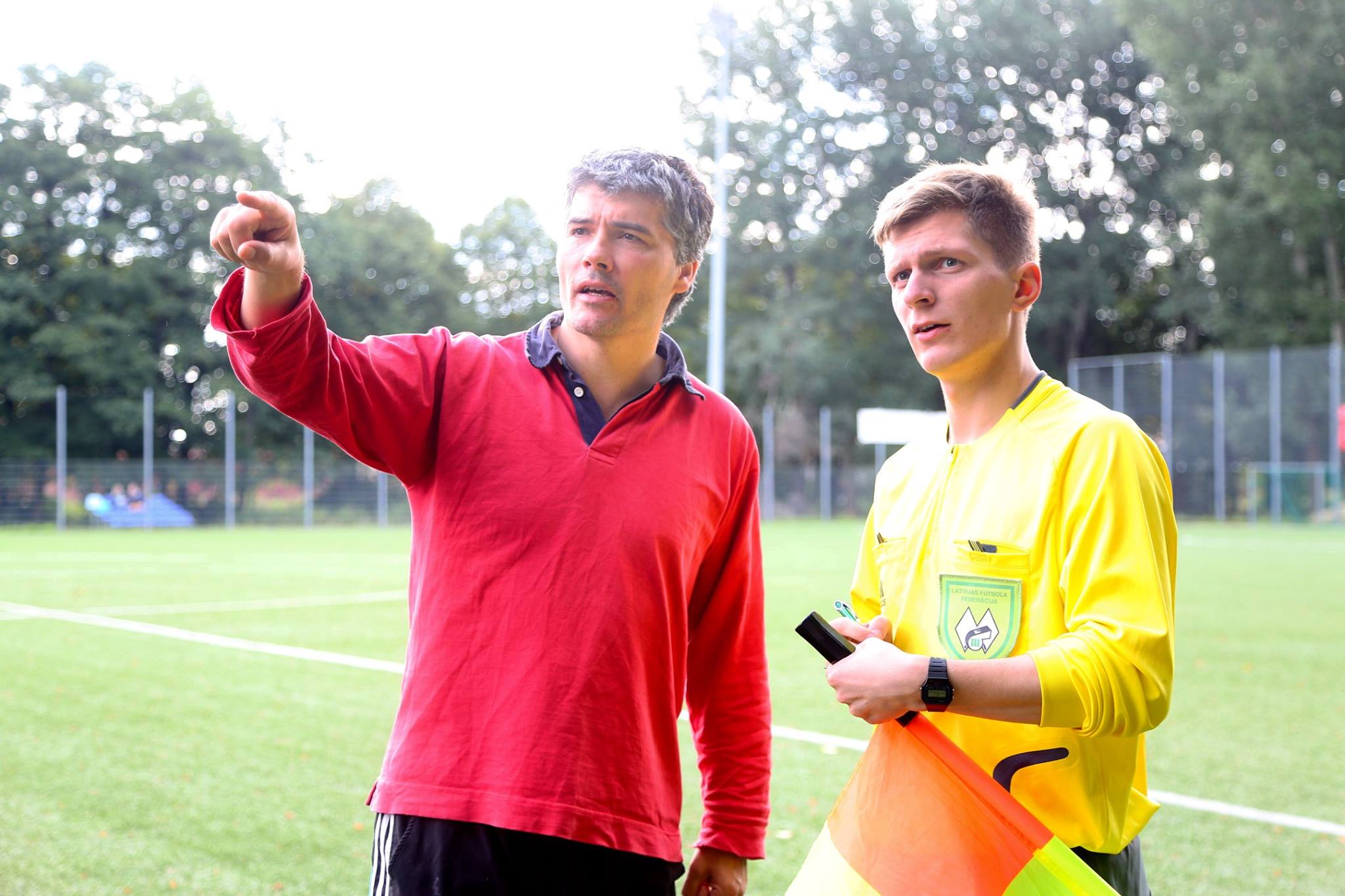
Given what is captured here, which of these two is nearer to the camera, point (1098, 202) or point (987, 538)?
point (987, 538)

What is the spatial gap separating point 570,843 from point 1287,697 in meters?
7.08

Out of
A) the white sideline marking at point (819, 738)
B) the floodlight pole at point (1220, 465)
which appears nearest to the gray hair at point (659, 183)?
the white sideline marking at point (819, 738)

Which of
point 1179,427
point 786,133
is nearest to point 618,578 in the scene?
point 1179,427

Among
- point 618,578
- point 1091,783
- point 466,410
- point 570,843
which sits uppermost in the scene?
point 466,410

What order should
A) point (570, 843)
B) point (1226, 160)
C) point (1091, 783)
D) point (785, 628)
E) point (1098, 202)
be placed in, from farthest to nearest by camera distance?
point (1098, 202) < point (1226, 160) < point (785, 628) < point (570, 843) < point (1091, 783)

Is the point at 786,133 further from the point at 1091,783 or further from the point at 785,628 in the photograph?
the point at 1091,783

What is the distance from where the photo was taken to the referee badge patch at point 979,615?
209 cm

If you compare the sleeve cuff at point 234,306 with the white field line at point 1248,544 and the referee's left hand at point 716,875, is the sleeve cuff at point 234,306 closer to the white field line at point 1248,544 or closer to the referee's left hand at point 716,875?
the referee's left hand at point 716,875

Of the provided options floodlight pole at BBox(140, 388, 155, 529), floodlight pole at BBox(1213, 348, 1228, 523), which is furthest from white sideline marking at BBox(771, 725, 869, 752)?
floodlight pole at BBox(1213, 348, 1228, 523)

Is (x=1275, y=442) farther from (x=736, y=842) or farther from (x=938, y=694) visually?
(x=938, y=694)

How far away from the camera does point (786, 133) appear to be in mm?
50438

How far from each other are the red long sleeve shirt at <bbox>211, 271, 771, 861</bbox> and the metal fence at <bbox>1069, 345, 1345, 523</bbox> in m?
33.8

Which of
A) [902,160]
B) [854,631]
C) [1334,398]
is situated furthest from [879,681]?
[902,160]

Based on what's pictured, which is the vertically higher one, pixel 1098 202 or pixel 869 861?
pixel 1098 202
